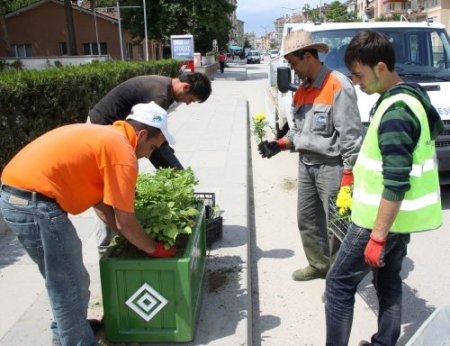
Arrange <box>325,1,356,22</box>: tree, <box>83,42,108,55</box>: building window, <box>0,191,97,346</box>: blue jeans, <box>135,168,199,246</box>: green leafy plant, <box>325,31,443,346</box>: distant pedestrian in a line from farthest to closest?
<box>325,1,356,22</box>: tree
<box>83,42,108,55</box>: building window
<box>135,168,199,246</box>: green leafy plant
<box>0,191,97,346</box>: blue jeans
<box>325,31,443,346</box>: distant pedestrian

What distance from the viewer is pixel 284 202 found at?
6.62m

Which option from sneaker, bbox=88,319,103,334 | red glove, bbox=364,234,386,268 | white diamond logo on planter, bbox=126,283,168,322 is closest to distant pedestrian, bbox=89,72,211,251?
sneaker, bbox=88,319,103,334

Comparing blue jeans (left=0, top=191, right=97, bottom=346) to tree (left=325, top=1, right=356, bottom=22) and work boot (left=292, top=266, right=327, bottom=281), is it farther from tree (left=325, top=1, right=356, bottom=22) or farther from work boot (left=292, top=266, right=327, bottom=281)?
tree (left=325, top=1, right=356, bottom=22)

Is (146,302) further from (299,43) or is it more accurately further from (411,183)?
(299,43)

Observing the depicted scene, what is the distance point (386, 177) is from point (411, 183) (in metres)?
0.17

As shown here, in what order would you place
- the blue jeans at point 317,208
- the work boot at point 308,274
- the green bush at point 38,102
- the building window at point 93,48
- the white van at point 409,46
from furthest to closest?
Answer: 1. the building window at point 93,48
2. the white van at point 409,46
3. the green bush at point 38,102
4. the work boot at point 308,274
5. the blue jeans at point 317,208

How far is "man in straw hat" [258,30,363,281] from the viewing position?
3.48 m

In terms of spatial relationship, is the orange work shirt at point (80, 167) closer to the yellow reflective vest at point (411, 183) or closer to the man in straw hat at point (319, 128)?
the yellow reflective vest at point (411, 183)

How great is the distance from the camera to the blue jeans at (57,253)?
246cm

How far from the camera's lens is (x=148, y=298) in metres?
2.85

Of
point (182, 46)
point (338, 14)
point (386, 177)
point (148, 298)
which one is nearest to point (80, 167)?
point (148, 298)

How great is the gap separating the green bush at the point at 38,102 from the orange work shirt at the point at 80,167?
12.2 ft

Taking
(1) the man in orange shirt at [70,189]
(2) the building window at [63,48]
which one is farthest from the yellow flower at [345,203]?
(2) the building window at [63,48]

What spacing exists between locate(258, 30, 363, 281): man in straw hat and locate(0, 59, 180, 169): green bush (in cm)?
359
